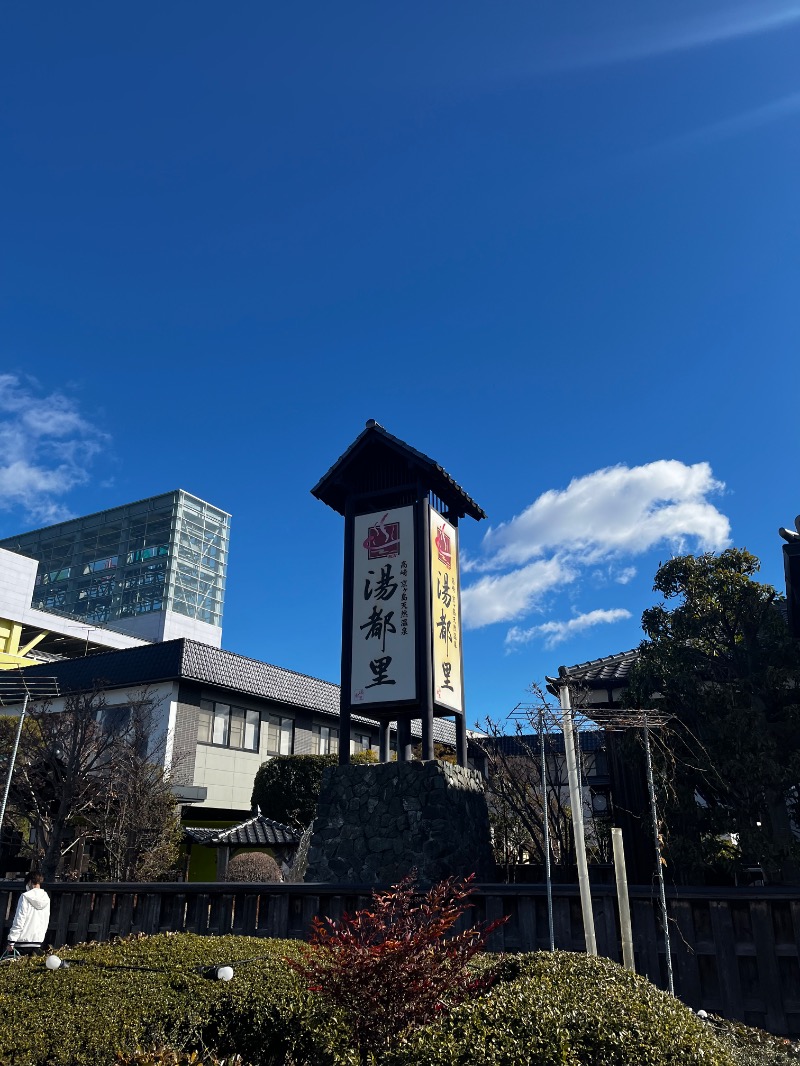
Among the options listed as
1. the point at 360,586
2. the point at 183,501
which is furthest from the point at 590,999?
the point at 183,501

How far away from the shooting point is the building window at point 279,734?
1160 inches

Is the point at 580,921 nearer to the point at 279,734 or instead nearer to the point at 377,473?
the point at 377,473

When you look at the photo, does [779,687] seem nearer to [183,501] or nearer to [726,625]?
[726,625]

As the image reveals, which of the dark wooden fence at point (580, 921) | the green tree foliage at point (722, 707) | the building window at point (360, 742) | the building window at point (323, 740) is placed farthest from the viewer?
the building window at point (360, 742)

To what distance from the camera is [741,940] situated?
27.3 ft

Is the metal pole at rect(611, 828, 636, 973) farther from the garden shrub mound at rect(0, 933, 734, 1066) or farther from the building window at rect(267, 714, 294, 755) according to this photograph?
the building window at rect(267, 714, 294, 755)

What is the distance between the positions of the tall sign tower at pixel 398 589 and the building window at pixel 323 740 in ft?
45.2

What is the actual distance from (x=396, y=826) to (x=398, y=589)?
4.99m

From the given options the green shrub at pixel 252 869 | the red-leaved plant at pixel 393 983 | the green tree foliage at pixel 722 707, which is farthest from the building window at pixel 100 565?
the red-leaved plant at pixel 393 983

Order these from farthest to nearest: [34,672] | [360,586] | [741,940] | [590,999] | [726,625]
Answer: [34,672] < [360,586] < [726,625] < [741,940] < [590,999]

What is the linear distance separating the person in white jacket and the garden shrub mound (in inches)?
106

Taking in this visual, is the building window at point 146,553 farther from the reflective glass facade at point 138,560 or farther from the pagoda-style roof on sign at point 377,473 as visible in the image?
the pagoda-style roof on sign at point 377,473

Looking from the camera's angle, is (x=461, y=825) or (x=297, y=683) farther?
(x=297, y=683)

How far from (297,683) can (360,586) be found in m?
14.3
